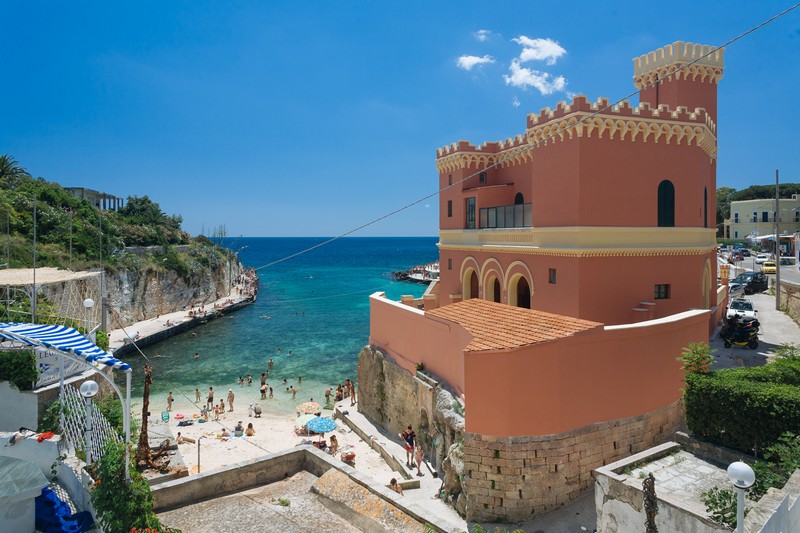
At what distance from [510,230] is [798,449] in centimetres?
1065

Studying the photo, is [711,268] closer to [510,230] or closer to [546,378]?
[510,230]

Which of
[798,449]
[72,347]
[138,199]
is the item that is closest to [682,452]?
[798,449]

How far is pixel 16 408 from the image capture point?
13555 mm

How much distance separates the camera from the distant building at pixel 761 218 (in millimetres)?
62406

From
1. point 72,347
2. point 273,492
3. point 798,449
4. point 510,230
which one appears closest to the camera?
point 798,449

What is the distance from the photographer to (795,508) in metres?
6.32

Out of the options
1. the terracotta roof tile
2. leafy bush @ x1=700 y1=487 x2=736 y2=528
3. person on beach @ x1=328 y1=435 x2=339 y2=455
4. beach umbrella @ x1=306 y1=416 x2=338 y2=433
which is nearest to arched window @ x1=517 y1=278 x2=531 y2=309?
the terracotta roof tile

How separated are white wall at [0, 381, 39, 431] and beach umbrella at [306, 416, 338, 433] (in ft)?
31.2

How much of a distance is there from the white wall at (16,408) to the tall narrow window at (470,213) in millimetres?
15671

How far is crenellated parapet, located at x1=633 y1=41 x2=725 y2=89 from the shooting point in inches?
717

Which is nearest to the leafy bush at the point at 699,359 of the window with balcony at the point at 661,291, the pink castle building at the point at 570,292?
the pink castle building at the point at 570,292

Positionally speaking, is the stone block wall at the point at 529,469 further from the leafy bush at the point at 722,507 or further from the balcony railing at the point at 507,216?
the balcony railing at the point at 507,216

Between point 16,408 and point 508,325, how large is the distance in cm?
1362

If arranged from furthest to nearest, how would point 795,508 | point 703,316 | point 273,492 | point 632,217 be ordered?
point 632,217 < point 703,316 < point 273,492 < point 795,508
